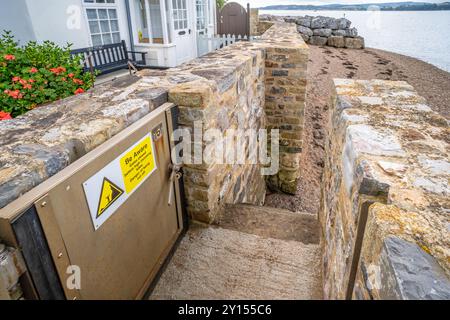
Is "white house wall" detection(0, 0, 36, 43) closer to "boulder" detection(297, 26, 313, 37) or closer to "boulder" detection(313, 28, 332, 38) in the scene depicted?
"boulder" detection(297, 26, 313, 37)

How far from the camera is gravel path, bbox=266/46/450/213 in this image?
668 cm

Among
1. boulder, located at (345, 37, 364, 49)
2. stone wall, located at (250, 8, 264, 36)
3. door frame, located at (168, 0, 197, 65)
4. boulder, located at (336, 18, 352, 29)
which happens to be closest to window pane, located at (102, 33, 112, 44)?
door frame, located at (168, 0, 197, 65)

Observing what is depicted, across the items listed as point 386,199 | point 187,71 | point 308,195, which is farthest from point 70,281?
point 308,195

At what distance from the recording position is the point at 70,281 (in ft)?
4.57

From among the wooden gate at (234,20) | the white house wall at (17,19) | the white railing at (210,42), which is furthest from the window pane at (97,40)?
the wooden gate at (234,20)

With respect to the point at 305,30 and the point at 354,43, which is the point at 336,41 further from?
the point at 305,30

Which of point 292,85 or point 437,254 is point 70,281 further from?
point 292,85

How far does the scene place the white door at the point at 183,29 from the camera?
891 centimetres

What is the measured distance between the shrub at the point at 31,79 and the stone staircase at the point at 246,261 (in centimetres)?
220

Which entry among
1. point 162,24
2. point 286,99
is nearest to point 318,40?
point 162,24

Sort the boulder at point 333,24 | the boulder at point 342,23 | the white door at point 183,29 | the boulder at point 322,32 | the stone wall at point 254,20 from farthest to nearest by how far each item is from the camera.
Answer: the boulder at point 342,23, the boulder at point 333,24, the boulder at point 322,32, the stone wall at point 254,20, the white door at point 183,29

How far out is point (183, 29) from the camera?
372 inches

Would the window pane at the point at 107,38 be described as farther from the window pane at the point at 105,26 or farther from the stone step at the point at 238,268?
the stone step at the point at 238,268

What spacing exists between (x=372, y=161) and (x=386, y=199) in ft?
0.74
